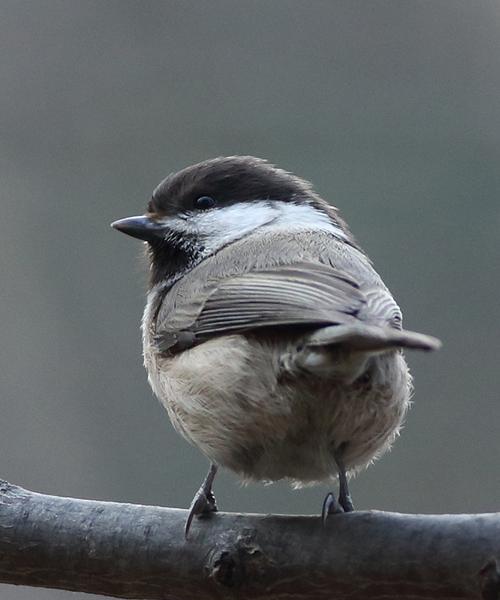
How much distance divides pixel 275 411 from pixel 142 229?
0.71m

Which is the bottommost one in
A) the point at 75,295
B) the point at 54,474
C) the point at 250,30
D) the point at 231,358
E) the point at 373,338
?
the point at 54,474

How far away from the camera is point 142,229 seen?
2.25 metres

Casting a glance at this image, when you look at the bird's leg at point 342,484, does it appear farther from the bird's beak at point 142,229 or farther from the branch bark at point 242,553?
the bird's beak at point 142,229

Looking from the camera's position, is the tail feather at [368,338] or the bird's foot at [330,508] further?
the bird's foot at [330,508]

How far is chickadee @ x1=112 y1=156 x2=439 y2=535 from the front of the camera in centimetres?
163

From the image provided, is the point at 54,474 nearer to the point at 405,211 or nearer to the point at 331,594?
the point at 405,211

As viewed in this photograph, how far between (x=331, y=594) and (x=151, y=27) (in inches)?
125

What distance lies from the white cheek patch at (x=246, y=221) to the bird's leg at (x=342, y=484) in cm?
57

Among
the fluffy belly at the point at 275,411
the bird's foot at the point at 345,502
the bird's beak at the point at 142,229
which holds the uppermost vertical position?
the bird's beak at the point at 142,229

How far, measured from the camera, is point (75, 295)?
3.83 meters

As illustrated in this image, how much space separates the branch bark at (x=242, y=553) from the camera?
1493mm

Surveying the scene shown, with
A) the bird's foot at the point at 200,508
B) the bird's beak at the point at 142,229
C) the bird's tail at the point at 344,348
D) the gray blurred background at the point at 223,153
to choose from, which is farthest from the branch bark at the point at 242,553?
the gray blurred background at the point at 223,153

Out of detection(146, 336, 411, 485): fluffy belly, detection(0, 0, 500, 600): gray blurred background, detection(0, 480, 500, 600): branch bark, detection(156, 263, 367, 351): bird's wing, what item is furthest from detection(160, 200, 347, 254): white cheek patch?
detection(0, 0, 500, 600): gray blurred background

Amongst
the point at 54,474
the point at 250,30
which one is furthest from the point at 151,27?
the point at 54,474
